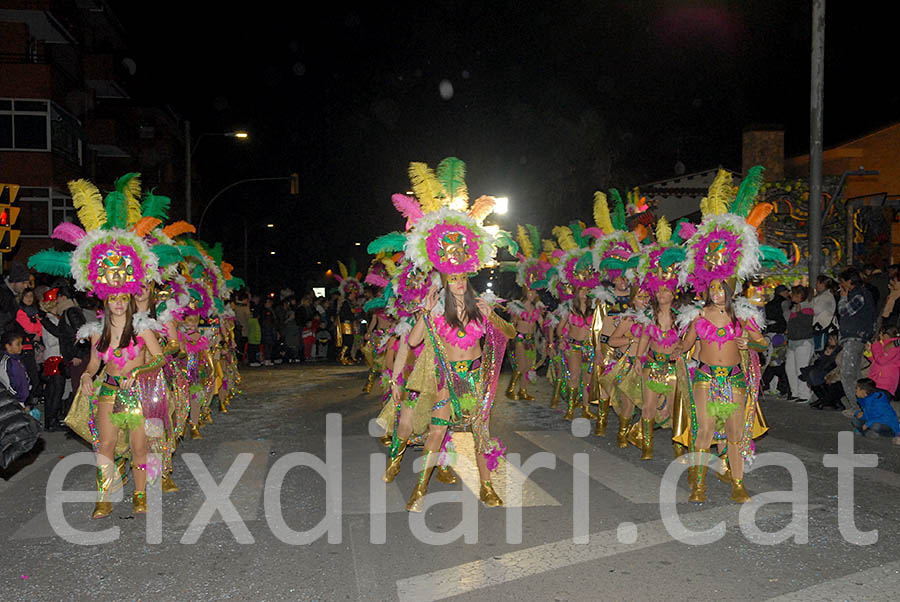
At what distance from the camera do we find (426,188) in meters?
6.87

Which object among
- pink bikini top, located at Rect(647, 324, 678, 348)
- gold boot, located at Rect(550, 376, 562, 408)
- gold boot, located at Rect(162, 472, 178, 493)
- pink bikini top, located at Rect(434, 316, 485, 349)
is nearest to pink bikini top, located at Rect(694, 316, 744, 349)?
pink bikini top, located at Rect(647, 324, 678, 348)

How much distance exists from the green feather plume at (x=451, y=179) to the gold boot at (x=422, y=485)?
2143 mm

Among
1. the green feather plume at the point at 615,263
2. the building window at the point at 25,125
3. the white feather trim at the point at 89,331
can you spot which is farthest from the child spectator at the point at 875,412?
the building window at the point at 25,125

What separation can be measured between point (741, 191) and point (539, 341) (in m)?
9.57

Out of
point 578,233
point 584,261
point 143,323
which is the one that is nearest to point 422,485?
point 143,323

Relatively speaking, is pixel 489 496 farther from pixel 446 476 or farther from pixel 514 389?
pixel 514 389

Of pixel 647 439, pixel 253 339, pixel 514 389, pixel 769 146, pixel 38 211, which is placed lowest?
pixel 514 389

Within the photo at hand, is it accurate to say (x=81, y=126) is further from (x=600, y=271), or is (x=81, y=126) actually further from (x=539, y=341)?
(x=600, y=271)

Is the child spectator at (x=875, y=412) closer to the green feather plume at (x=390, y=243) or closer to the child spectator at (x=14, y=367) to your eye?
the green feather plume at (x=390, y=243)

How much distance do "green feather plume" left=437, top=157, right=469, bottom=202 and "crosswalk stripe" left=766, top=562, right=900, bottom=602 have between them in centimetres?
385

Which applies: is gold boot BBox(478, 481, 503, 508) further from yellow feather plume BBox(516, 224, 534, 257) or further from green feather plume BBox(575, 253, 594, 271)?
yellow feather plume BBox(516, 224, 534, 257)

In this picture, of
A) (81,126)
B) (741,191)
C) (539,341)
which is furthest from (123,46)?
(741,191)

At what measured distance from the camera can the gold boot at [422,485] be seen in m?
6.15

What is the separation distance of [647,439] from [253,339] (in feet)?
46.2
